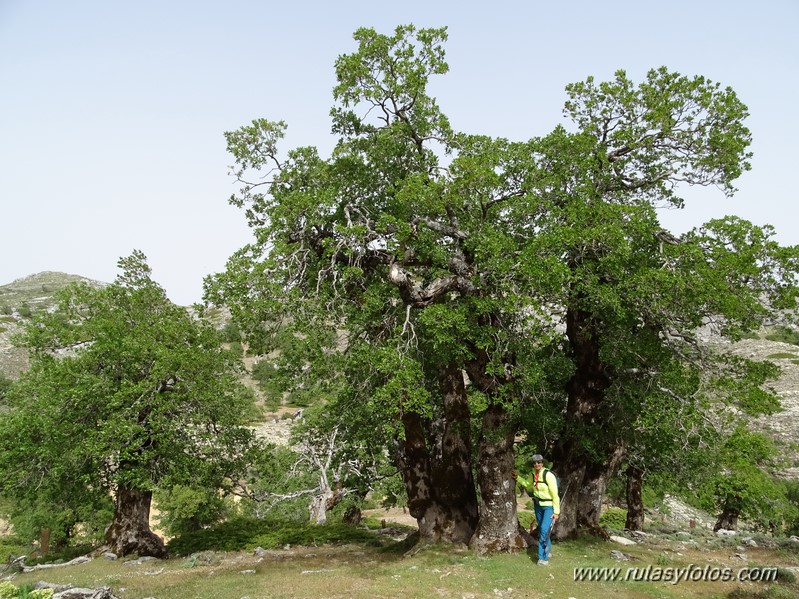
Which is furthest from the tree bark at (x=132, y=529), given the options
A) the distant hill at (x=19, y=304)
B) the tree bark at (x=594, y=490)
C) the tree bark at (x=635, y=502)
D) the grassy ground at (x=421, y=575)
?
the tree bark at (x=635, y=502)

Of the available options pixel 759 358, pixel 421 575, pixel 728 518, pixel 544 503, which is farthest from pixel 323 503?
pixel 759 358

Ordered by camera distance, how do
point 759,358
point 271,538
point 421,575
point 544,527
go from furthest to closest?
point 759,358 < point 271,538 < point 544,527 < point 421,575

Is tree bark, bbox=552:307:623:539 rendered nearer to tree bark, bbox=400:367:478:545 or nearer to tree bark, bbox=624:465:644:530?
tree bark, bbox=400:367:478:545

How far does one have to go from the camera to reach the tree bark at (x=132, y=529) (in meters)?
18.8

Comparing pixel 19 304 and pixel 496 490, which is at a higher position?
pixel 19 304

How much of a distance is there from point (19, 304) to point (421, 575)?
469 ft

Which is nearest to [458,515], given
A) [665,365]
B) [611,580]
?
[611,580]

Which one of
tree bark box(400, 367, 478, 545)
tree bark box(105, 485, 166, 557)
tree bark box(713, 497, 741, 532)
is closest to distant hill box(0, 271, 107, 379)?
tree bark box(105, 485, 166, 557)

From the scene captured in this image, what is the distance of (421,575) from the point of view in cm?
1113

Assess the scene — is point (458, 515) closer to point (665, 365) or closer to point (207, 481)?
point (665, 365)

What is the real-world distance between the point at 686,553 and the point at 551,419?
6.54 metres

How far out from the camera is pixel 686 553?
15555 mm

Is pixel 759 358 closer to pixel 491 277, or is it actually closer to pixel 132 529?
pixel 491 277

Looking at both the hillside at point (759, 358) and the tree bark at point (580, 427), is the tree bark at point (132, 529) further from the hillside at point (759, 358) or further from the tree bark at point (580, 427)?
the tree bark at point (580, 427)
